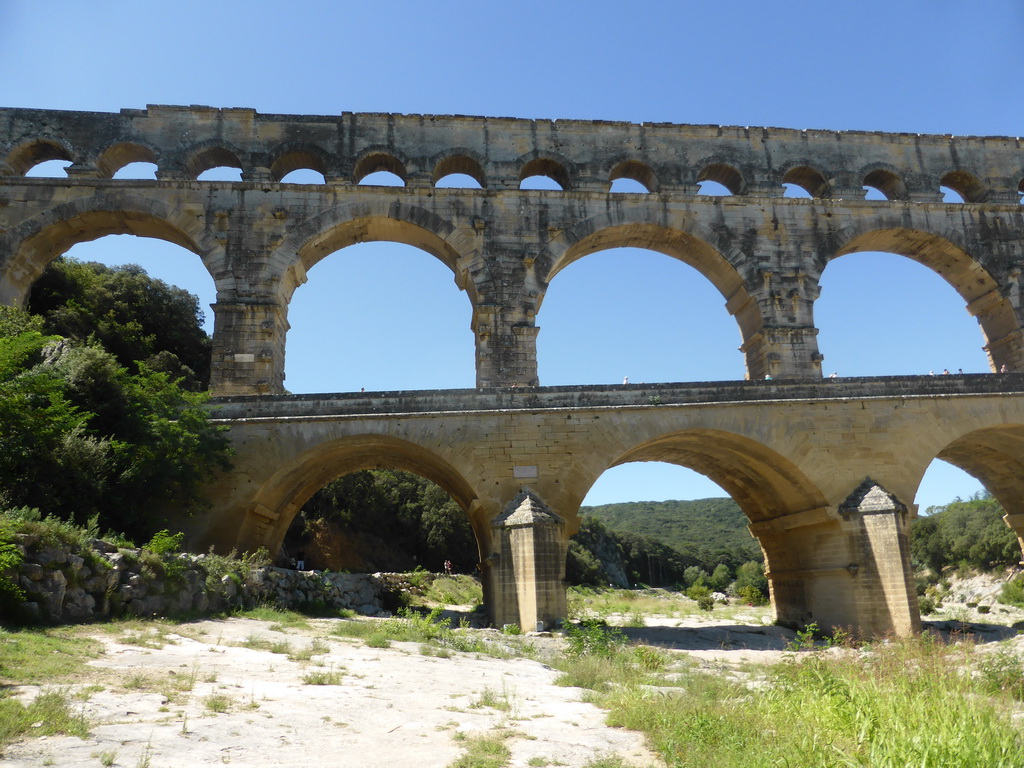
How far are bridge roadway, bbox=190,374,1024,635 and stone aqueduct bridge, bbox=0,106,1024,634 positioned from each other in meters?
0.05

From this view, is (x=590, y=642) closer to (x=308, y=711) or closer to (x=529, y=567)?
(x=529, y=567)

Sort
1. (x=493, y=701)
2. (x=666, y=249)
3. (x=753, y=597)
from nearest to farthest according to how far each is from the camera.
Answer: (x=493, y=701)
(x=666, y=249)
(x=753, y=597)

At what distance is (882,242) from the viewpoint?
2127 centimetres

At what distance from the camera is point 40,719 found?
4.59 metres

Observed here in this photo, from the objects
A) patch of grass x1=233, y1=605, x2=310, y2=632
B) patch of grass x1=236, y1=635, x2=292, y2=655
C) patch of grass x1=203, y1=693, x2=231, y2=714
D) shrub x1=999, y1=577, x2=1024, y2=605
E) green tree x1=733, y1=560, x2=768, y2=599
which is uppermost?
patch of grass x1=233, y1=605, x2=310, y2=632

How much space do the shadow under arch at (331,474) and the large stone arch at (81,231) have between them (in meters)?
5.79

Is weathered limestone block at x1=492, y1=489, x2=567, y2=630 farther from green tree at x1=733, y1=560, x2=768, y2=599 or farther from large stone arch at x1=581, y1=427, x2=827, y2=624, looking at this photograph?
green tree at x1=733, y1=560, x2=768, y2=599

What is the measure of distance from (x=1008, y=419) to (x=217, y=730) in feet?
57.5

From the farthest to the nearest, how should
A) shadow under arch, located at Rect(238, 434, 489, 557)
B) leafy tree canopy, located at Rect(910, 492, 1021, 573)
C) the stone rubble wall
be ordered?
1. leafy tree canopy, located at Rect(910, 492, 1021, 573)
2. shadow under arch, located at Rect(238, 434, 489, 557)
3. the stone rubble wall

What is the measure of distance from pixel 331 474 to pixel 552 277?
315 inches

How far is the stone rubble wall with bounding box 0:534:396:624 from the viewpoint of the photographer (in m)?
8.07

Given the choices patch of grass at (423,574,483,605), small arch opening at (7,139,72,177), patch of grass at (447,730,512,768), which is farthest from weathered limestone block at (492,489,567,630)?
small arch opening at (7,139,72,177)

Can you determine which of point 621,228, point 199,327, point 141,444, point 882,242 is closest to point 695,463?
point 621,228

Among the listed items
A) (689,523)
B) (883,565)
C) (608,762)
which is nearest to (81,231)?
(608,762)
